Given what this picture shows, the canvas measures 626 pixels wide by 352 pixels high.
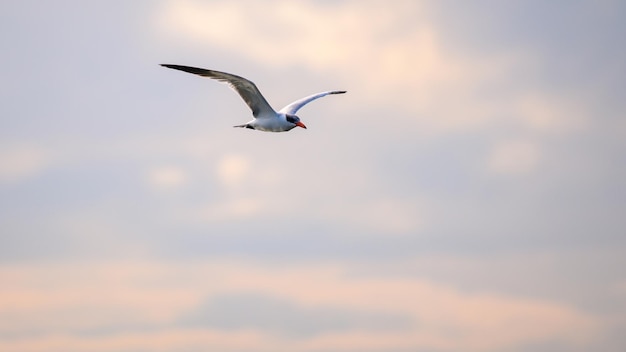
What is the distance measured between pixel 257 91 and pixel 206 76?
3406mm

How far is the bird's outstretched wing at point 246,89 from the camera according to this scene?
201 feet

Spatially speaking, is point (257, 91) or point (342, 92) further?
point (342, 92)

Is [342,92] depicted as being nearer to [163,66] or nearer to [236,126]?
[236,126]

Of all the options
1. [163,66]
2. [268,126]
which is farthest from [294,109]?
[163,66]

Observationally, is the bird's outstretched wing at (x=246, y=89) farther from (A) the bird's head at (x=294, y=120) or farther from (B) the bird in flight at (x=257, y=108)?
(A) the bird's head at (x=294, y=120)

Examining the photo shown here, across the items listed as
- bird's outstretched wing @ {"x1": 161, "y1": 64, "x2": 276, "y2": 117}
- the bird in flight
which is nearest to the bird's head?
the bird in flight

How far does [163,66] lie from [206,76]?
17.4ft

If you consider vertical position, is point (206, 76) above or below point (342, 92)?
below

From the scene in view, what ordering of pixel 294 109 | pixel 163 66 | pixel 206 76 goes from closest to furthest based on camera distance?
pixel 163 66
pixel 206 76
pixel 294 109

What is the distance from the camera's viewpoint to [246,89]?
63.6 meters

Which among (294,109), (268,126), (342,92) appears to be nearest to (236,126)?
(268,126)

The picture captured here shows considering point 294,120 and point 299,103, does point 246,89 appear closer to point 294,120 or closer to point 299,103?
point 294,120

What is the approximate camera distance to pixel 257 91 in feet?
207

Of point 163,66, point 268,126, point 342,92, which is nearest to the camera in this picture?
point 163,66
